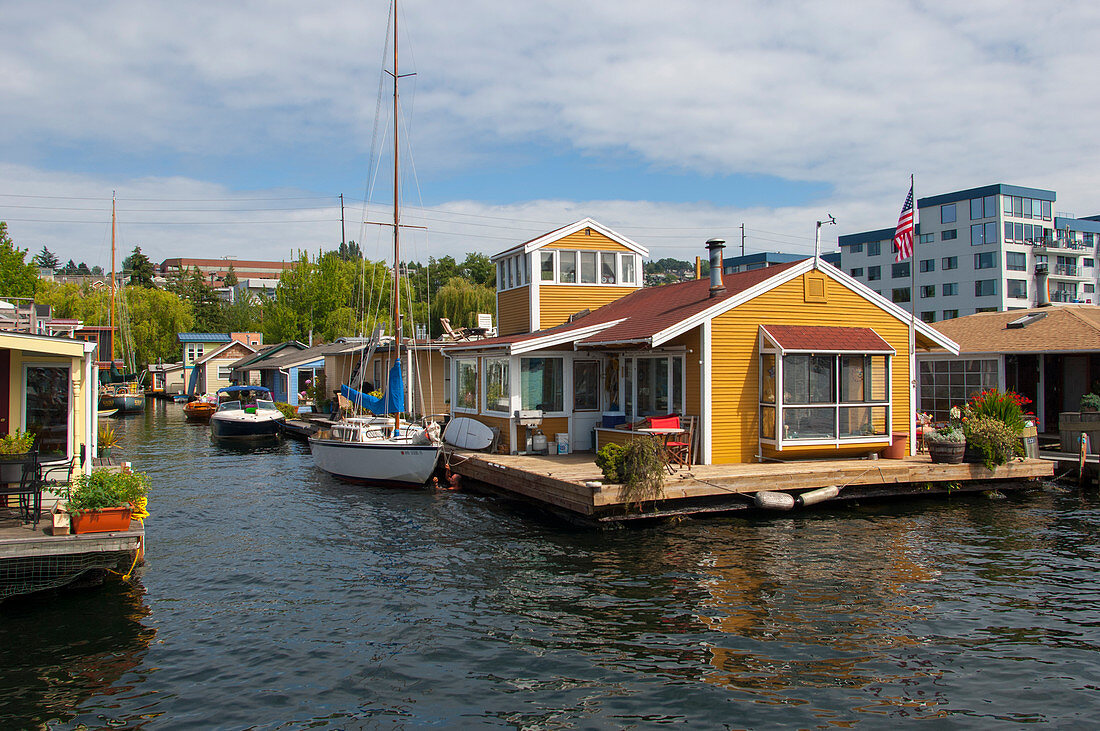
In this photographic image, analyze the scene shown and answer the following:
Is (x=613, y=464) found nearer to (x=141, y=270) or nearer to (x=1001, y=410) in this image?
(x=1001, y=410)

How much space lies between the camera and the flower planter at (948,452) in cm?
1669

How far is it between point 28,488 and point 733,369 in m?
12.8

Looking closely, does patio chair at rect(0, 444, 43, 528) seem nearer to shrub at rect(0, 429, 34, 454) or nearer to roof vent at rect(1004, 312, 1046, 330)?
shrub at rect(0, 429, 34, 454)

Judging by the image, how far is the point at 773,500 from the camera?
574 inches

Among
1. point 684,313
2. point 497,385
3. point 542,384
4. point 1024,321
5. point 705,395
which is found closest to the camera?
point 705,395

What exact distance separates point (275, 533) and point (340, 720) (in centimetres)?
853

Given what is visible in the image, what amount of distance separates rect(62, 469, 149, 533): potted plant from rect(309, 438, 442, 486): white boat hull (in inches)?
387

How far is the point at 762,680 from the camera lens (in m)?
7.97

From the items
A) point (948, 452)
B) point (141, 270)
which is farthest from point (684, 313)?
point (141, 270)

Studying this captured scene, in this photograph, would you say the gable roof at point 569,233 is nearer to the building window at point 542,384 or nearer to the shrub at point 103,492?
the building window at point 542,384

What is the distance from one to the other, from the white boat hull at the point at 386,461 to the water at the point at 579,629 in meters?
4.09

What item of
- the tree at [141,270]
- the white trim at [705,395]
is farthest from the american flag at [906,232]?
the tree at [141,270]

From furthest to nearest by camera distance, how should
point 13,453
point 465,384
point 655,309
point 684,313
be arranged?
point 465,384, point 655,309, point 684,313, point 13,453

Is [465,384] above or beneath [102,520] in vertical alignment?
above
